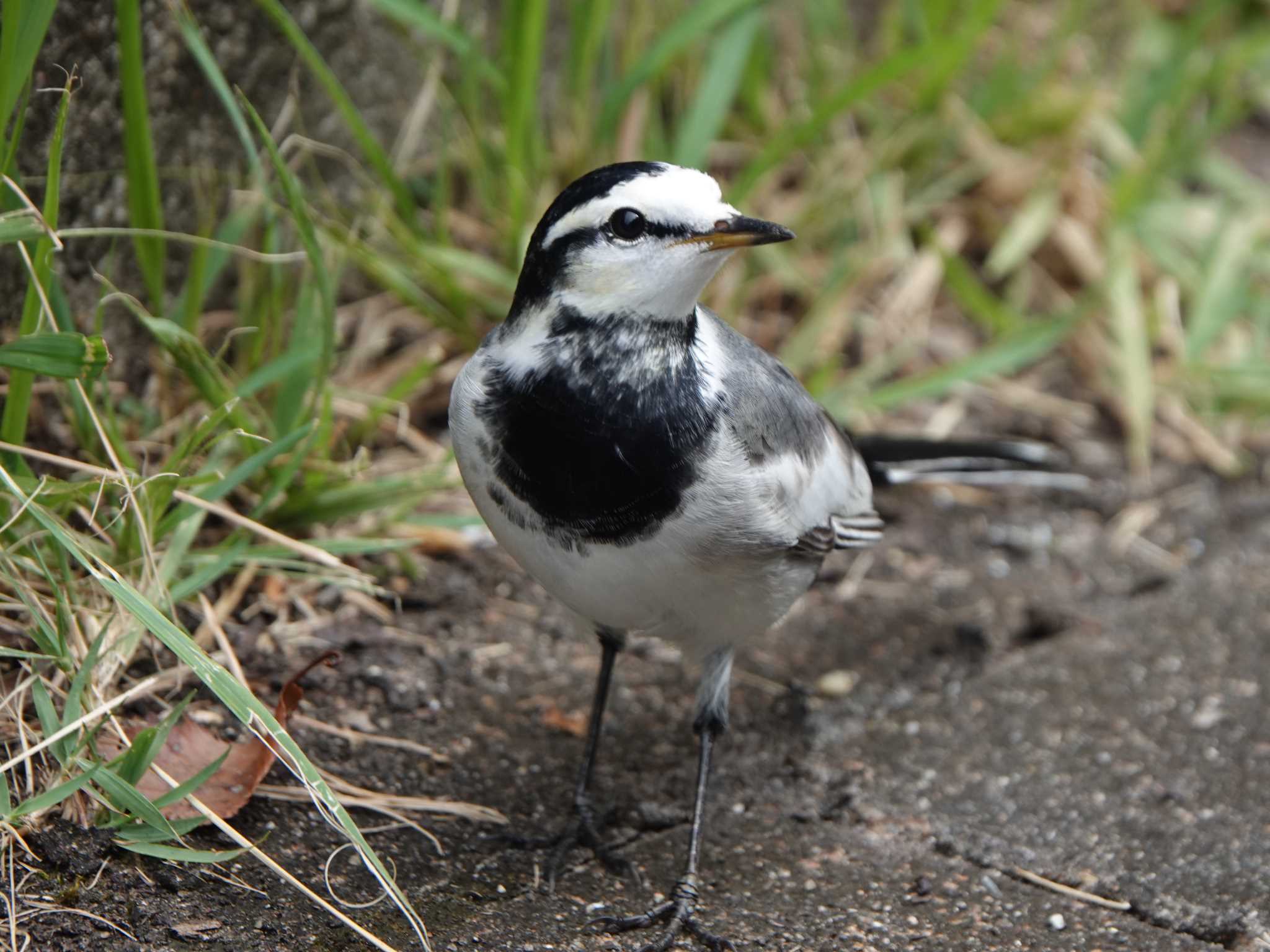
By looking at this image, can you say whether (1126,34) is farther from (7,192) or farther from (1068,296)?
(7,192)

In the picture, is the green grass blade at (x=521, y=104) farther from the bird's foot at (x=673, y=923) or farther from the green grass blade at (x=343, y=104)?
the bird's foot at (x=673, y=923)

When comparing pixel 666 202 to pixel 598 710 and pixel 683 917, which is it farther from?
pixel 683 917

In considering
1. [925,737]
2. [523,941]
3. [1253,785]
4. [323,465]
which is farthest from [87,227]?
[1253,785]

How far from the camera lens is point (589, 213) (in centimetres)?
288

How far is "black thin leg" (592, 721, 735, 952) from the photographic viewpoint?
288cm

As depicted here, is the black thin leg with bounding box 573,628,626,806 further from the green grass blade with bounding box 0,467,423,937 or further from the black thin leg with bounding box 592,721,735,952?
the green grass blade with bounding box 0,467,423,937

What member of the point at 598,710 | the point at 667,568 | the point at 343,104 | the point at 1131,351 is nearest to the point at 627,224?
the point at 667,568

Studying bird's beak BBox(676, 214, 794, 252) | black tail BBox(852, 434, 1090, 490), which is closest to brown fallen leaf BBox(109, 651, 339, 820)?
bird's beak BBox(676, 214, 794, 252)

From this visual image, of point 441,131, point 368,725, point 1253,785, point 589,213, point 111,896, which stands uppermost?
point 589,213

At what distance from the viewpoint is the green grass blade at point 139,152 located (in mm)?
3365

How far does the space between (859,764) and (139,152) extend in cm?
243

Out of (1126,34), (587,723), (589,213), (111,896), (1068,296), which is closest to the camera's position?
(111,896)

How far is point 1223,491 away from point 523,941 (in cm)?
369

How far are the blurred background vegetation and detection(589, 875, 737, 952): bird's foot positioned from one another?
2.95 feet
